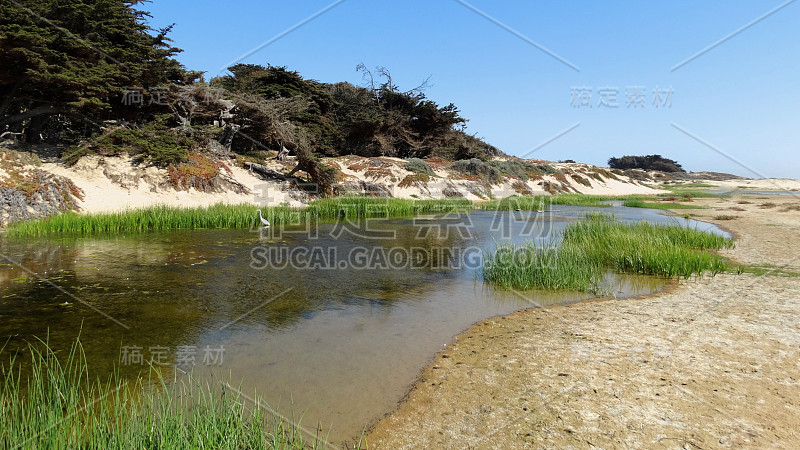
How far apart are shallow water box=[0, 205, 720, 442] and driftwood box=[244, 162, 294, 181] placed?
1157 centimetres

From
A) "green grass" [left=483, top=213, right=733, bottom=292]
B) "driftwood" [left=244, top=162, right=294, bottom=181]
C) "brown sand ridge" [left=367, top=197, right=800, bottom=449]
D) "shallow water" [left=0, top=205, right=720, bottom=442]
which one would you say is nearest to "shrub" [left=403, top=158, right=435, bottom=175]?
"driftwood" [left=244, top=162, right=294, bottom=181]

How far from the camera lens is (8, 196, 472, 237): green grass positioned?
12.2 m

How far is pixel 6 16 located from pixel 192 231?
10.5 meters

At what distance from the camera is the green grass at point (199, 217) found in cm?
1218

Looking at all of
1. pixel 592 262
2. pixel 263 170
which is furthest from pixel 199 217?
pixel 592 262

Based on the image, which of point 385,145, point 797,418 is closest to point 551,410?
point 797,418

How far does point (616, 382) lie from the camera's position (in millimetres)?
3730

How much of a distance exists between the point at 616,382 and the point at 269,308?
187 inches

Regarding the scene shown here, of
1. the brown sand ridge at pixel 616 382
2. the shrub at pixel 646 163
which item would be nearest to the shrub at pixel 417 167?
the brown sand ridge at pixel 616 382

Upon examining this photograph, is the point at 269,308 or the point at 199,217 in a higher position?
the point at 199,217

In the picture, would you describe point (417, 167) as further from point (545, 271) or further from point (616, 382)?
point (616, 382)

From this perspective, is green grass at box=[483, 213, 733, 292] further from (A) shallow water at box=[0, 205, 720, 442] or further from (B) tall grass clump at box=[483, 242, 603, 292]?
(A) shallow water at box=[0, 205, 720, 442]

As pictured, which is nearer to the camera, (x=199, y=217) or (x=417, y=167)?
(x=199, y=217)

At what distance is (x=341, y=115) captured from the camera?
41.8 meters
